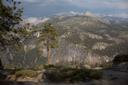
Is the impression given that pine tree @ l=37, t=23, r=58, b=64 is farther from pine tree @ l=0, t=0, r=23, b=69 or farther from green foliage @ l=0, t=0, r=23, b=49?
green foliage @ l=0, t=0, r=23, b=49

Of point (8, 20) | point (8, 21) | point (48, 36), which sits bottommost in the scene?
point (48, 36)

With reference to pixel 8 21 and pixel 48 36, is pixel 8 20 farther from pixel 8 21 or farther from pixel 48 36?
pixel 48 36

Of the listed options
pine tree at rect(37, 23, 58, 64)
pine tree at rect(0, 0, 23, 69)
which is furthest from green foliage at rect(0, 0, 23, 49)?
pine tree at rect(37, 23, 58, 64)

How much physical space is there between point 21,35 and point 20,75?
5154 mm

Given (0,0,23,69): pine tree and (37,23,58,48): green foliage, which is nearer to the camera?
(0,0,23,69): pine tree

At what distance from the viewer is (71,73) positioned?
42.6ft

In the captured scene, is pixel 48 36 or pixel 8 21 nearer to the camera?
pixel 8 21

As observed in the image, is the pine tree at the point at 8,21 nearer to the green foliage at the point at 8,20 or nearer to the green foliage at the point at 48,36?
the green foliage at the point at 8,20

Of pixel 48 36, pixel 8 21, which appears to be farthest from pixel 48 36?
pixel 8 21

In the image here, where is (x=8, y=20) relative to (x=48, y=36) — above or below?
above

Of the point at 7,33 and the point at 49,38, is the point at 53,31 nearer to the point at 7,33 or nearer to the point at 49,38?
the point at 49,38

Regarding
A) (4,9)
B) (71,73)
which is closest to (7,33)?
(4,9)

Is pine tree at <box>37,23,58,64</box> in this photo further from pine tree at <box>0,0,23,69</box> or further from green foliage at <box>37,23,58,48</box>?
pine tree at <box>0,0,23,69</box>

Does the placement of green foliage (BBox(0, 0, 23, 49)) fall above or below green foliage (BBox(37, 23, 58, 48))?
above
